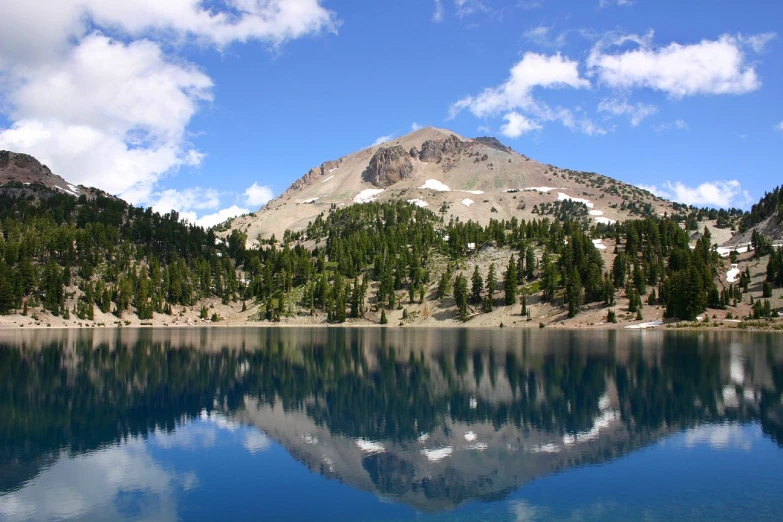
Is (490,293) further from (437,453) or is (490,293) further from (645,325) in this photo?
(437,453)

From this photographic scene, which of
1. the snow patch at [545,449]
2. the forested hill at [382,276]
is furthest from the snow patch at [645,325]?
the snow patch at [545,449]

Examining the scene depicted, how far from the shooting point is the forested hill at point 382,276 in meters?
113

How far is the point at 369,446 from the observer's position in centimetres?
2509

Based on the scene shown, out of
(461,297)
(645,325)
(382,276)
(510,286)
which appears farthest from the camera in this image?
(382,276)

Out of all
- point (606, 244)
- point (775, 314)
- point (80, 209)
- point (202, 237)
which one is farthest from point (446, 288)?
point (80, 209)

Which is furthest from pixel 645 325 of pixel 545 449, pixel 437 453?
pixel 437 453

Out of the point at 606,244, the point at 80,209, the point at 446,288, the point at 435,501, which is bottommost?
the point at 435,501

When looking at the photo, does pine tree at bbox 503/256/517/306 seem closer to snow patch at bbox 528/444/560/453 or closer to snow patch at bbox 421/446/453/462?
snow patch at bbox 528/444/560/453

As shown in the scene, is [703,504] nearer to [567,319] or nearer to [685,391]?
[685,391]

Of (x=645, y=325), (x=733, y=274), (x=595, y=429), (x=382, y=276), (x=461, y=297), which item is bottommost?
(x=595, y=429)

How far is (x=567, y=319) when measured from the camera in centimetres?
11269

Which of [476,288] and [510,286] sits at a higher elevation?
[510,286]

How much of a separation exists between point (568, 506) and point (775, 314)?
10039 centimetres

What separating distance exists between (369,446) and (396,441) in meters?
1.46
